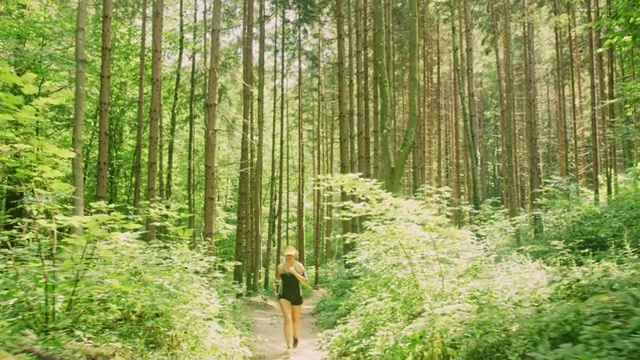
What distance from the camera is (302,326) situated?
38.1 feet

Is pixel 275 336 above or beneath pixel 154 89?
beneath

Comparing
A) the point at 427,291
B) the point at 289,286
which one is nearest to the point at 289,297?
the point at 289,286

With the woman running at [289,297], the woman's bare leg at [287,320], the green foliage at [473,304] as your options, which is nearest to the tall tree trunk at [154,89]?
the woman running at [289,297]

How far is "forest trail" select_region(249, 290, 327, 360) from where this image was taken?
7738 mm

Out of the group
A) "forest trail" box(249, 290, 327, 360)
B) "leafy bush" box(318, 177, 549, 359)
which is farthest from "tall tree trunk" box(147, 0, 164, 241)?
"leafy bush" box(318, 177, 549, 359)

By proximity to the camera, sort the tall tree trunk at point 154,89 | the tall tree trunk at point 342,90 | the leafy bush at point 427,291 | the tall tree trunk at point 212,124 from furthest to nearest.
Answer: the tall tree trunk at point 342,90 < the tall tree trunk at point 154,89 < the tall tree trunk at point 212,124 < the leafy bush at point 427,291

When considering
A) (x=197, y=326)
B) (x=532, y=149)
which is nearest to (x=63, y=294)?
(x=197, y=326)

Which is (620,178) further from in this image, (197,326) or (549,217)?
(197,326)

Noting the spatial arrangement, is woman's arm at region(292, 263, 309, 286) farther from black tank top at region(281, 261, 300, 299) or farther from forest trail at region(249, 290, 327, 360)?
forest trail at region(249, 290, 327, 360)

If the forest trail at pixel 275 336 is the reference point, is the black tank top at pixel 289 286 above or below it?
above

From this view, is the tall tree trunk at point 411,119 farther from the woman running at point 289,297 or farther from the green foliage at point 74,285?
the green foliage at point 74,285

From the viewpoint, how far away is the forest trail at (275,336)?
7.74 meters

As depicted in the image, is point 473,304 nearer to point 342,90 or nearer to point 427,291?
point 427,291

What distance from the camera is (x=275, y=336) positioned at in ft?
33.0
